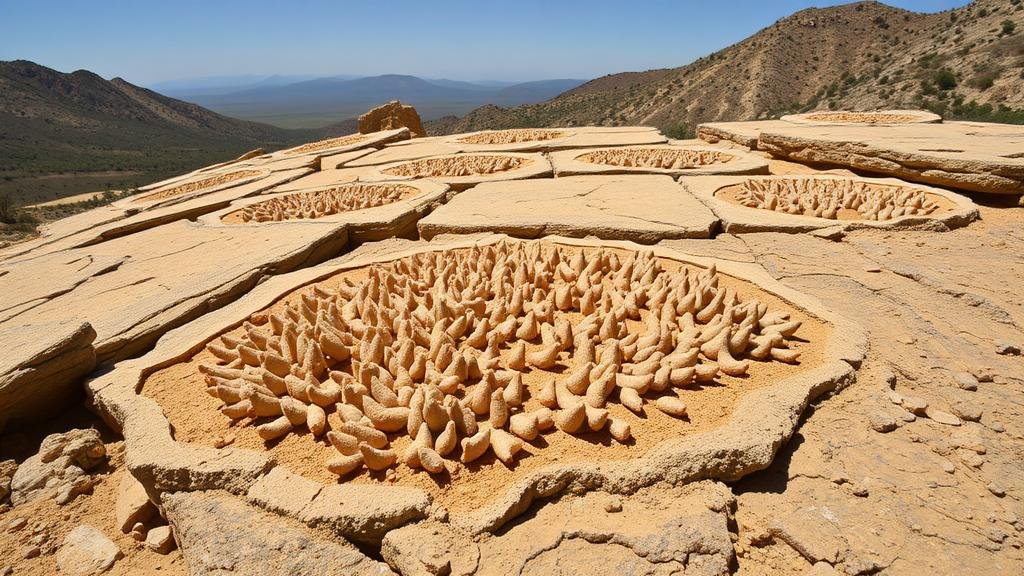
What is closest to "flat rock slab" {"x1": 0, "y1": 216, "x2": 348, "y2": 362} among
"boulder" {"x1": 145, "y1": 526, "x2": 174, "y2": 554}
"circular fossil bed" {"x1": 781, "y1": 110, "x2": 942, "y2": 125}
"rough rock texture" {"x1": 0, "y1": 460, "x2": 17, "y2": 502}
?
"rough rock texture" {"x1": 0, "y1": 460, "x2": 17, "y2": 502}

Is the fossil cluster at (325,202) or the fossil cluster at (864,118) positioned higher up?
the fossil cluster at (864,118)

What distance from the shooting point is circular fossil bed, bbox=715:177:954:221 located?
4624 mm

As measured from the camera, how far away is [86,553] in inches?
73.1

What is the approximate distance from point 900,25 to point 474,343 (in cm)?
4931

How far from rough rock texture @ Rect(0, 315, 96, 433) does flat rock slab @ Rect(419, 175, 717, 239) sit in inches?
112

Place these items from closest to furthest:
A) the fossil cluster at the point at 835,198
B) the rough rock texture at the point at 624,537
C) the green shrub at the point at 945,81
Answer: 1. the rough rock texture at the point at 624,537
2. the fossil cluster at the point at 835,198
3. the green shrub at the point at 945,81

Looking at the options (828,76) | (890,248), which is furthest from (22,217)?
(828,76)

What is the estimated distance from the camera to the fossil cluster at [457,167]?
8.02 metres

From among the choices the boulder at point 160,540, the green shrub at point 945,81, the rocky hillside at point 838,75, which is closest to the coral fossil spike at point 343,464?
the boulder at point 160,540

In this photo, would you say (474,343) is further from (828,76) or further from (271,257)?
(828,76)

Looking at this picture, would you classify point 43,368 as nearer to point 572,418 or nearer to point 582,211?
point 572,418

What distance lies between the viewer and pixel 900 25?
37.5 metres

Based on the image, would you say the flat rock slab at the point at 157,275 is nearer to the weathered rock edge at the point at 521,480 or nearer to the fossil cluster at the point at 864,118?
the weathered rock edge at the point at 521,480

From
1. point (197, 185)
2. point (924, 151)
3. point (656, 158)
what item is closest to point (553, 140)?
point (656, 158)
